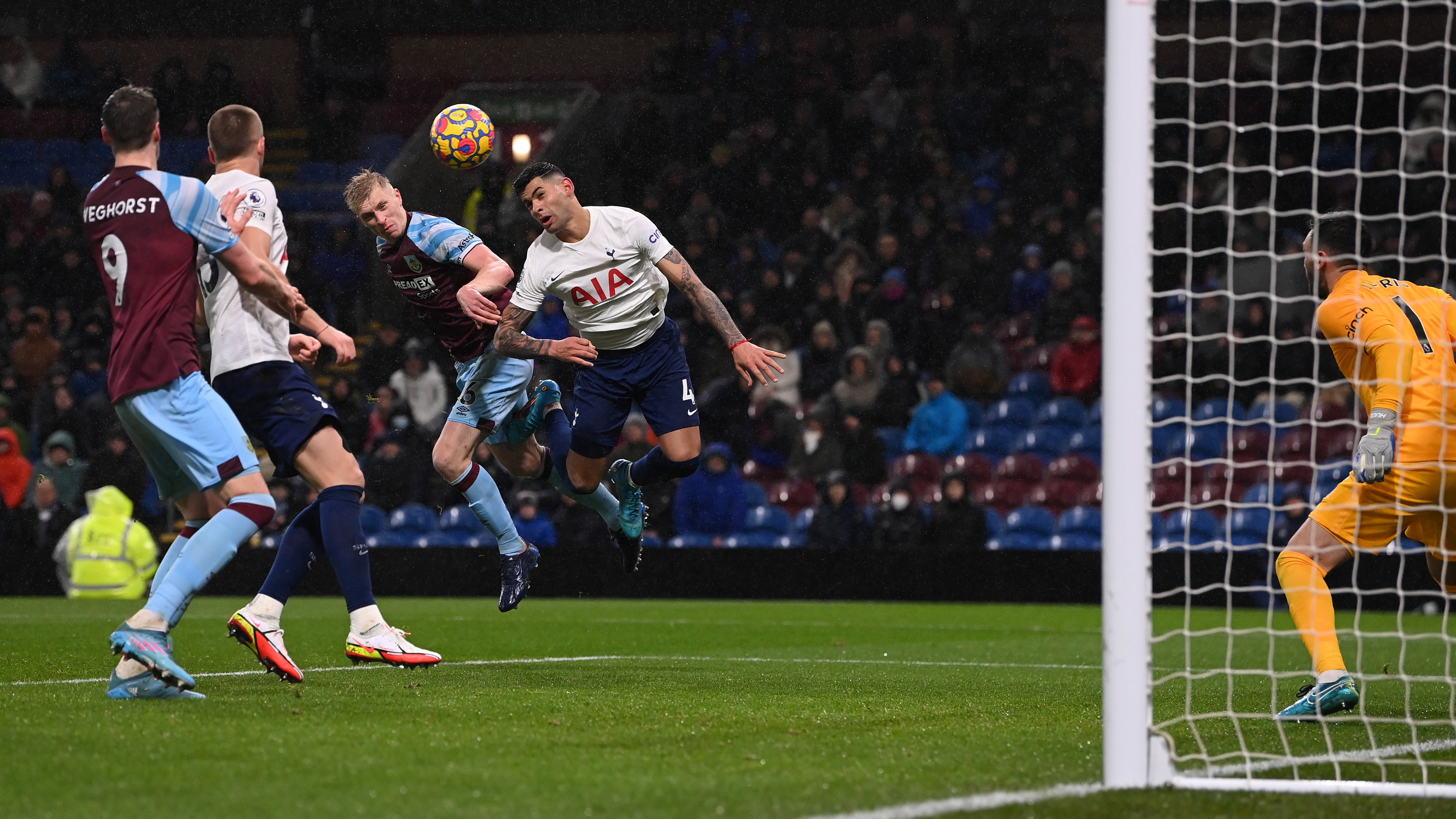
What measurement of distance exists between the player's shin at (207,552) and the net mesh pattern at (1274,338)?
11.3ft

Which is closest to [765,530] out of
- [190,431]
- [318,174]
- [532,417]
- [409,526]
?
[409,526]

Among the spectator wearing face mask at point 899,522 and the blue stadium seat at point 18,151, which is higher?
the blue stadium seat at point 18,151

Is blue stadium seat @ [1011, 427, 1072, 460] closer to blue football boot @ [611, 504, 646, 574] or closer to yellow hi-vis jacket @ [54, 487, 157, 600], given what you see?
blue football boot @ [611, 504, 646, 574]

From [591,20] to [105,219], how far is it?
671 inches

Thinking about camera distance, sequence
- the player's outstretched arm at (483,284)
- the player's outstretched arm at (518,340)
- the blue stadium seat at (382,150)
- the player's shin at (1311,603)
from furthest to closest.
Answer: the blue stadium seat at (382,150)
the player's outstretched arm at (518,340)
the player's outstretched arm at (483,284)
the player's shin at (1311,603)

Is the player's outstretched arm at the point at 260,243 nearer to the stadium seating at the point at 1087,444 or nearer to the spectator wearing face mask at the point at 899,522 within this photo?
the spectator wearing face mask at the point at 899,522

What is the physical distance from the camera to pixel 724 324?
7.45 m

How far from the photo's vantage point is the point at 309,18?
2184cm

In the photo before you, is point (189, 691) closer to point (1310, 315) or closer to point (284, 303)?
point (284, 303)

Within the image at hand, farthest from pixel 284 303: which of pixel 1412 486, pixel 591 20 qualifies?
pixel 591 20

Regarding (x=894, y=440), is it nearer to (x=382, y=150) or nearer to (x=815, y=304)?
(x=815, y=304)

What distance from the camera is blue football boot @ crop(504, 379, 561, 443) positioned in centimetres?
829

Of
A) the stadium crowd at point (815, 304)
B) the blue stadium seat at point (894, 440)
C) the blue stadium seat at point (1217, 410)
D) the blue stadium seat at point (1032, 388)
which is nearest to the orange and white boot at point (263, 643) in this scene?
the stadium crowd at point (815, 304)

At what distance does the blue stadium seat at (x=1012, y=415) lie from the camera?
15555 millimetres
